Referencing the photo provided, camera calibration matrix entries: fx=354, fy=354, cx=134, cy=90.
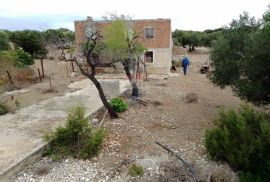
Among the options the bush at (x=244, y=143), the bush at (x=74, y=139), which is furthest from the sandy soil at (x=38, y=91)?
the bush at (x=244, y=143)

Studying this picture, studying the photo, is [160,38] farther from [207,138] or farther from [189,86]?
[207,138]

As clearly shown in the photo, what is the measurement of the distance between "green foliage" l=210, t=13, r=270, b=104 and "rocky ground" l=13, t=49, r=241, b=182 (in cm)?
211

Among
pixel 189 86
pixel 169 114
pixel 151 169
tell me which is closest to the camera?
pixel 151 169

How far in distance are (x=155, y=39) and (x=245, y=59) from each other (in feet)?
67.1

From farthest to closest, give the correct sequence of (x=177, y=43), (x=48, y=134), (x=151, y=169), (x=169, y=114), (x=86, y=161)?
(x=177, y=43)
(x=169, y=114)
(x=48, y=134)
(x=86, y=161)
(x=151, y=169)

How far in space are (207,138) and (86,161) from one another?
366 centimetres

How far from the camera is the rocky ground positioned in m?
9.63

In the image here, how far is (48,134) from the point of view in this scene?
11477 millimetres

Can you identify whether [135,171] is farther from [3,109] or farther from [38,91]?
[38,91]

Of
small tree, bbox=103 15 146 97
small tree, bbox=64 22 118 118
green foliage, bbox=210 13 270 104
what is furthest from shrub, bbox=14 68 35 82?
green foliage, bbox=210 13 270 104

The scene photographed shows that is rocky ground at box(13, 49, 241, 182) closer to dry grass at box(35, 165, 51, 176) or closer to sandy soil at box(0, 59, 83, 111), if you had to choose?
dry grass at box(35, 165, 51, 176)

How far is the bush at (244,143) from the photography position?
8.96 meters

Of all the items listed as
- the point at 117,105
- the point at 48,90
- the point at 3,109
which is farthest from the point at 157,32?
the point at 3,109

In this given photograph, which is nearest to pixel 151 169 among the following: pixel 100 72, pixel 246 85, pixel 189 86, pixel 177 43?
pixel 246 85
